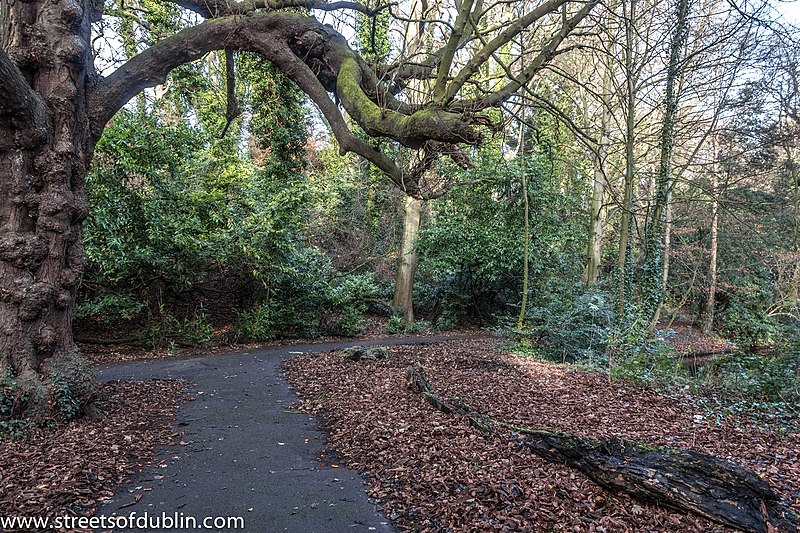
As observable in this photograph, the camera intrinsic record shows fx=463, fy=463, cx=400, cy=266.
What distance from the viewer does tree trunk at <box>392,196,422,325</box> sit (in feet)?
51.3

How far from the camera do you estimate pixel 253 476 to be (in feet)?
11.7

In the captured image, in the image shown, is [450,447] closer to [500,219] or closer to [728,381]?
[728,381]

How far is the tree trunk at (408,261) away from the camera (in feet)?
51.3

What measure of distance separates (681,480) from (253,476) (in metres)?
2.94

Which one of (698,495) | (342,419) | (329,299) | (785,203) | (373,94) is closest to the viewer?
(698,495)

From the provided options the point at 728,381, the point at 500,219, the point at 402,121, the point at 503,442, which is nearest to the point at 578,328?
the point at 728,381

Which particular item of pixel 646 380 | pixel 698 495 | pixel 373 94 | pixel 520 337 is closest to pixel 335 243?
pixel 520 337

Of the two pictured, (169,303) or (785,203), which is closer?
(169,303)

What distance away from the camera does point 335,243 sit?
1723 centimetres

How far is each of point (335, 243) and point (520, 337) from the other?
27.9ft

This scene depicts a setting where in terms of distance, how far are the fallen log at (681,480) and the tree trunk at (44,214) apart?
4.47 meters

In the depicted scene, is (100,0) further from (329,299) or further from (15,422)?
(329,299)

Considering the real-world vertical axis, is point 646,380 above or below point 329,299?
below

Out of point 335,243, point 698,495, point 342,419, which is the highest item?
point 335,243
